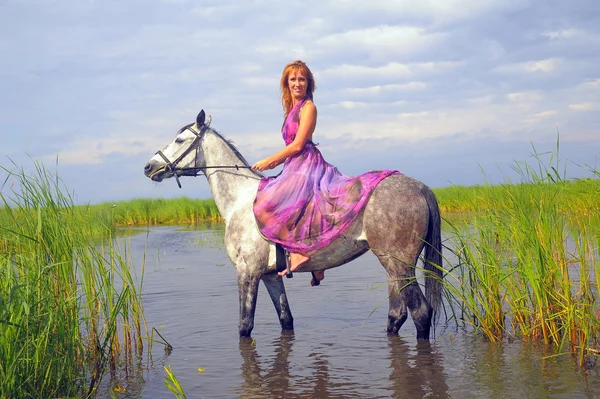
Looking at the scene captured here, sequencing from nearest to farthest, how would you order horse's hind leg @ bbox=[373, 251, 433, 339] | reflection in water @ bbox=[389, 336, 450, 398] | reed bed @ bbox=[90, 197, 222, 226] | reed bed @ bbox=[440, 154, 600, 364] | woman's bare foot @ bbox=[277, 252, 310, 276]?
1. reflection in water @ bbox=[389, 336, 450, 398]
2. reed bed @ bbox=[440, 154, 600, 364]
3. horse's hind leg @ bbox=[373, 251, 433, 339]
4. woman's bare foot @ bbox=[277, 252, 310, 276]
5. reed bed @ bbox=[90, 197, 222, 226]

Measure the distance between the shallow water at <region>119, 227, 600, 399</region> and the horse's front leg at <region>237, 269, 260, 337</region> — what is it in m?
0.16

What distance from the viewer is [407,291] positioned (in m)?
5.80

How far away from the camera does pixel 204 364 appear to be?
18.7 ft

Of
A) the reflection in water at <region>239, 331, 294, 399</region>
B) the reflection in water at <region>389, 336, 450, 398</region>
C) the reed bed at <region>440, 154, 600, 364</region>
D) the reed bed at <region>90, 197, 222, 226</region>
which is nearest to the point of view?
the reflection in water at <region>389, 336, 450, 398</region>

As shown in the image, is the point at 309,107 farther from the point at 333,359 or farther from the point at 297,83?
the point at 333,359

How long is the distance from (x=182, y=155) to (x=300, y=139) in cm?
135

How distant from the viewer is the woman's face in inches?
247

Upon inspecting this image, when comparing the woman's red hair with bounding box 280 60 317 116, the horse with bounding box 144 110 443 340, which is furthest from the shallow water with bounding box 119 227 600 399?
the woman's red hair with bounding box 280 60 317 116

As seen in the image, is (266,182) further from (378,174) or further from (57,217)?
(57,217)

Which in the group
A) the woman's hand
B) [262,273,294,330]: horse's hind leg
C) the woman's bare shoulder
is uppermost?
the woman's bare shoulder

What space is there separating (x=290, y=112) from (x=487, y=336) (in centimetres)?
296

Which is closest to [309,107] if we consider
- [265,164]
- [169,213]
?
[265,164]

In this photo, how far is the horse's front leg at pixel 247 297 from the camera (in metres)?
6.23

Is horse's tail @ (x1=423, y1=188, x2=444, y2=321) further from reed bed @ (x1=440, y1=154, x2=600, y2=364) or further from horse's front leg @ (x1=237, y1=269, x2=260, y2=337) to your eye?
horse's front leg @ (x1=237, y1=269, x2=260, y2=337)
